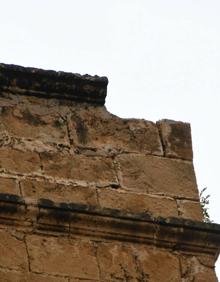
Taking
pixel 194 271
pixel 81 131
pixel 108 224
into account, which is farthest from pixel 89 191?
pixel 194 271

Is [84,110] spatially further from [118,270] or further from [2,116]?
[118,270]

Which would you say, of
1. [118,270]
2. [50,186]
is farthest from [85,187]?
[118,270]

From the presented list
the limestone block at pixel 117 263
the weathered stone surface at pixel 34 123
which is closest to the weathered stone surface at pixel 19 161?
the weathered stone surface at pixel 34 123

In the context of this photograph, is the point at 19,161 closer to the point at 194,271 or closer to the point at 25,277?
the point at 25,277

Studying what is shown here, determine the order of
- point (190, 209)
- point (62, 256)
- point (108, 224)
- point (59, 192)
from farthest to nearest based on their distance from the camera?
point (190, 209), point (59, 192), point (108, 224), point (62, 256)

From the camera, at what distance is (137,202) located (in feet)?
17.0

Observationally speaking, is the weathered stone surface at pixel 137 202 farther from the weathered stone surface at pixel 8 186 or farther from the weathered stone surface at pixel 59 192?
the weathered stone surface at pixel 8 186

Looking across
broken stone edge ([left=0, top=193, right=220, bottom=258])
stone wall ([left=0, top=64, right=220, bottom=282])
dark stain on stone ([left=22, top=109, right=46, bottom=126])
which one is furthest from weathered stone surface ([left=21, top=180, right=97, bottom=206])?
dark stain on stone ([left=22, top=109, right=46, bottom=126])

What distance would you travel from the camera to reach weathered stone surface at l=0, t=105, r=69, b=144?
5320mm

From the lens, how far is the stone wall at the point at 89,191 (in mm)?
4855

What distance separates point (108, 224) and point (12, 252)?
0.47m

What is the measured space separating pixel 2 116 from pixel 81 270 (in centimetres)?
95

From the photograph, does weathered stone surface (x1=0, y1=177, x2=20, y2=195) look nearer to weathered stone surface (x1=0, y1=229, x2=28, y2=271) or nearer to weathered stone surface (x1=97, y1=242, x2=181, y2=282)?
weathered stone surface (x1=0, y1=229, x2=28, y2=271)

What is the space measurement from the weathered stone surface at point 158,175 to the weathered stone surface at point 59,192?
0.70ft
